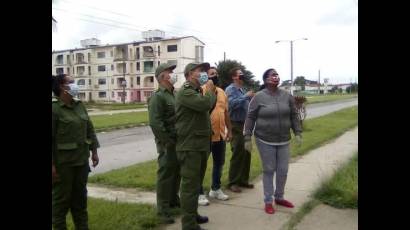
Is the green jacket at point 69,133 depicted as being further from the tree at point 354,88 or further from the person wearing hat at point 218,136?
the tree at point 354,88

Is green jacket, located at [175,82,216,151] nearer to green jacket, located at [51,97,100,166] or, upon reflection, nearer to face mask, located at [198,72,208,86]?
face mask, located at [198,72,208,86]

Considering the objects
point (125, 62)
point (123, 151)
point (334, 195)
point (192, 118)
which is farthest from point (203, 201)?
point (125, 62)

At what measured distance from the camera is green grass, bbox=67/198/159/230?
504 cm

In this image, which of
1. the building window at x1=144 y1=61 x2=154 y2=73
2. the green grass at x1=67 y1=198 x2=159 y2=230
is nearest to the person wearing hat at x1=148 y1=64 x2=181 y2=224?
the green grass at x1=67 y1=198 x2=159 y2=230

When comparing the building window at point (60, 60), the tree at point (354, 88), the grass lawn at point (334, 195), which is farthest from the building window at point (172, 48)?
the grass lawn at point (334, 195)

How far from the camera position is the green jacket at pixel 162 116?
516 cm

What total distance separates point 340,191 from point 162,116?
2.70 meters

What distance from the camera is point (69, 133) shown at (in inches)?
164

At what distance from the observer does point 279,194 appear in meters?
5.98

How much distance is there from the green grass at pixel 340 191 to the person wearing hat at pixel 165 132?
6.98 ft

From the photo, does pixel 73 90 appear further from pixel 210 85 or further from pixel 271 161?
pixel 271 161
